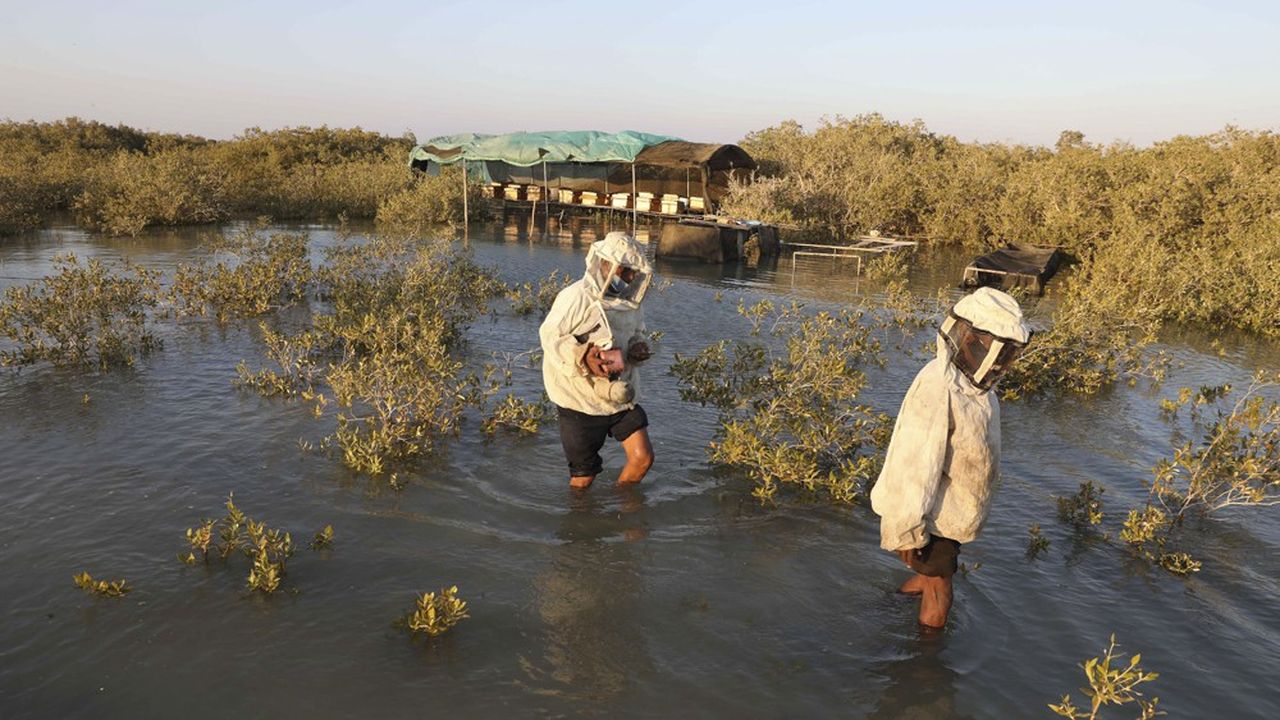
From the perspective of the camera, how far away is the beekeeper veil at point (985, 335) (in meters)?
3.35

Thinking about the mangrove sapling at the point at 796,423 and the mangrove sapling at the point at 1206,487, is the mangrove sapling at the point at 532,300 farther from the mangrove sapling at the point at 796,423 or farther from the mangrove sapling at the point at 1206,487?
the mangrove sapling at the point at 1206,487

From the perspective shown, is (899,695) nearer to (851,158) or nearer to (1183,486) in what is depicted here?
(1183,486)

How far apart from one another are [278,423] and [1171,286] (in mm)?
14051

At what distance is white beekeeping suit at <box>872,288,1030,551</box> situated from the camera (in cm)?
349

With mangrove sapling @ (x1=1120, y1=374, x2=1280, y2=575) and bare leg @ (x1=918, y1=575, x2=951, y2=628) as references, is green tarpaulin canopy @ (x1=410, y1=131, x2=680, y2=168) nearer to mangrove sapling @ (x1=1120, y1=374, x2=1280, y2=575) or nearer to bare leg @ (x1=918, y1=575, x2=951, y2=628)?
mangrove sapling @ (x1=1120, y1=374, x2=1280, y2=575)

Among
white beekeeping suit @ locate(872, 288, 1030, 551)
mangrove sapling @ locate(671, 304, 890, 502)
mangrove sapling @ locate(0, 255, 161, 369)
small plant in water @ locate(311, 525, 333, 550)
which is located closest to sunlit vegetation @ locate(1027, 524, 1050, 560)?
mangrove sapling @ locate(671, 304, 890, 502)

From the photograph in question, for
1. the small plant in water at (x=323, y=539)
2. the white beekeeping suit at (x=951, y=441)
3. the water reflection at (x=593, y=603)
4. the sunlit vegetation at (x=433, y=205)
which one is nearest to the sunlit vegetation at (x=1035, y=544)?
the white beekeeping suit at (x=951, y=441)

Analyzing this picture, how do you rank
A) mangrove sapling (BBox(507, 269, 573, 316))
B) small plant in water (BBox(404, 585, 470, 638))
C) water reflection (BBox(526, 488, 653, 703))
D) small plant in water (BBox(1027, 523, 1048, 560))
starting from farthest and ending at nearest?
mangrove sapling (BBox(507, 269, 573, 316)) < small plant in water (BBox(1027, 523, 1048, 560)) < small plant in water (BBox(404, 585, 470, 638)) < water reflection (BBox(526, 488, 653, 703))

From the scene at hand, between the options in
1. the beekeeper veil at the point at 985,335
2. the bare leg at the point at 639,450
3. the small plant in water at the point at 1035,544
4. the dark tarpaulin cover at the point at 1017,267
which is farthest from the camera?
the dark tarpaulin cover at the point at 1017,267

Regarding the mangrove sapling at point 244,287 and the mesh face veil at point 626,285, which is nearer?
the mesh face veil at point 626,285

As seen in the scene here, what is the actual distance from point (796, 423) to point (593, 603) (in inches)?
104

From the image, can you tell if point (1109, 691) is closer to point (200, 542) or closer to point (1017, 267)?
point (200, 542)

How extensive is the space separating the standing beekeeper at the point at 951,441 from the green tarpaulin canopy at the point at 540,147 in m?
20.9

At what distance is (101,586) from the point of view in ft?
13.6
